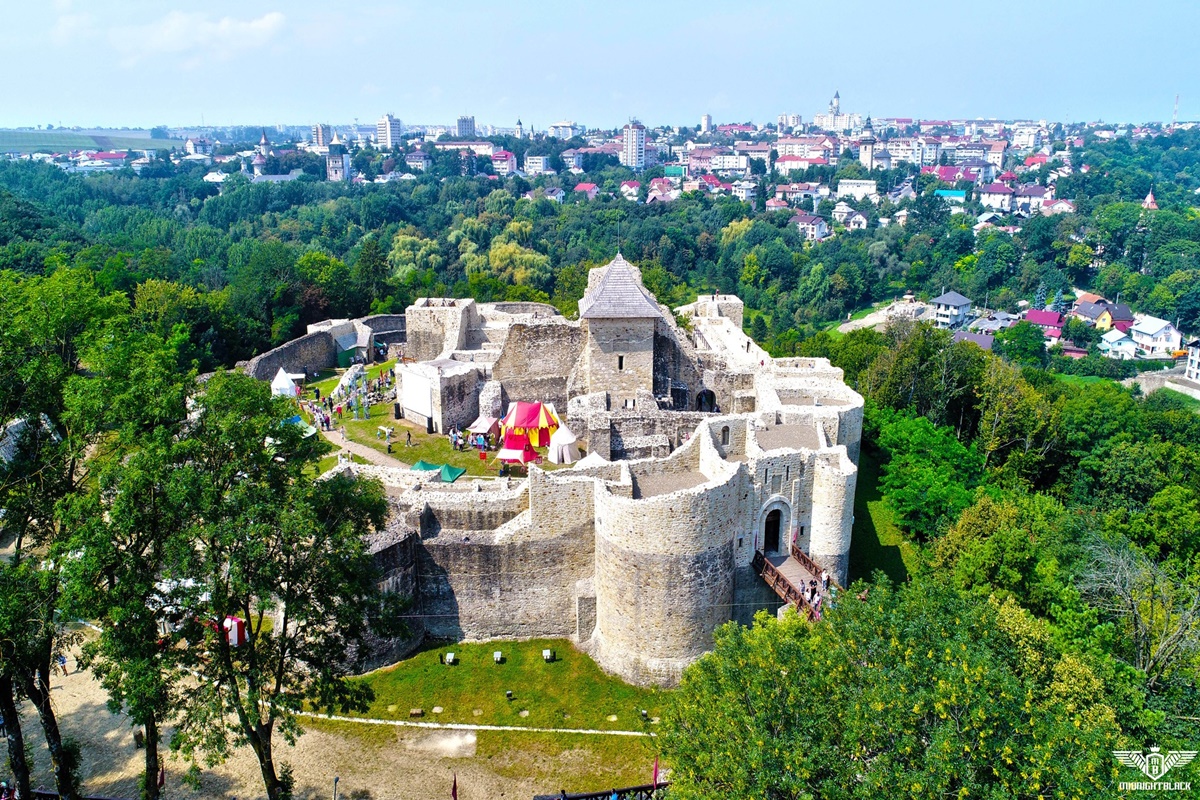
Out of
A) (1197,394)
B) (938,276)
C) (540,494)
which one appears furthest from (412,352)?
(938,276)

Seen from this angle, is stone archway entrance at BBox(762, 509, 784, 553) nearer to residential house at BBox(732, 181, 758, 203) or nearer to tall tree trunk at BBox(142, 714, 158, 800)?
tall tree trunk at BBox(142, 714, 158, 800)

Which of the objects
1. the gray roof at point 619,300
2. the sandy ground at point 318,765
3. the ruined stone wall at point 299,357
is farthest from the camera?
the ruined stone wall at point 299,357

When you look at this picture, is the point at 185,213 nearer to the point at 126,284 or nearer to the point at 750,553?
the point at 126,284

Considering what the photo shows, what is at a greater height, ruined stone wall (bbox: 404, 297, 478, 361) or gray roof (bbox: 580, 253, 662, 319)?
gray roof (bbox: 580, 253, 662, 319)

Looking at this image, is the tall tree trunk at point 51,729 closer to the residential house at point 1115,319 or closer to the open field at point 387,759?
the open field at point 387,759

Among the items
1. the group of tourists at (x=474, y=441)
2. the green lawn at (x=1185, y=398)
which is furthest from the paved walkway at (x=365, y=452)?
the green lawn at (x=1185, y=398)

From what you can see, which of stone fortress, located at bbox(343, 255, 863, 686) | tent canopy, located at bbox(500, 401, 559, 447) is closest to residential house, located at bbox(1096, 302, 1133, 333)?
stone fortress, located at bbox(343, 255, 863, 686)

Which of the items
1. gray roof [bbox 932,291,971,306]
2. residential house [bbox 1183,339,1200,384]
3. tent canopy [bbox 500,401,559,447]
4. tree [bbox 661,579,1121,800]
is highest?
tree [bbox 661,579,1121,800]
